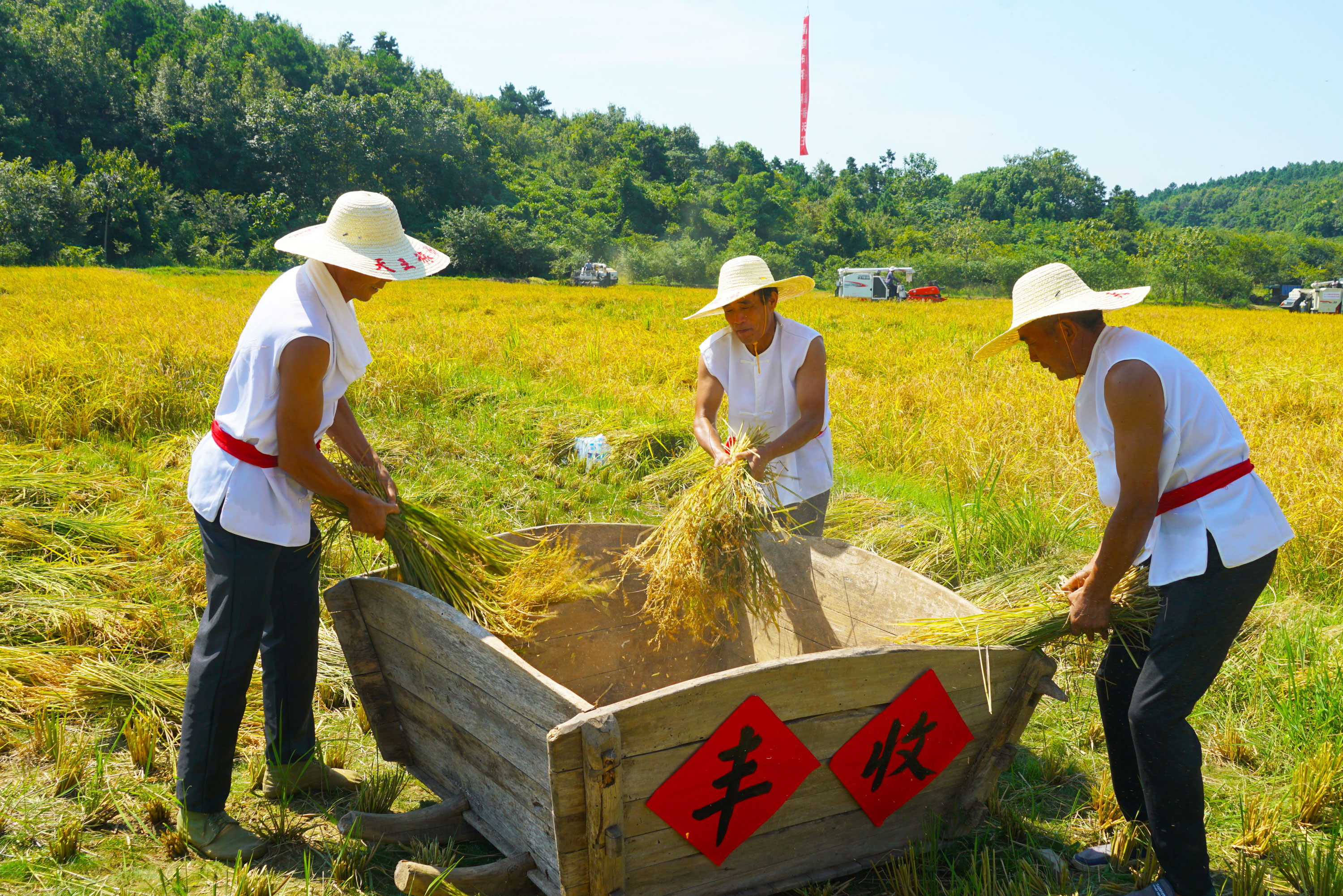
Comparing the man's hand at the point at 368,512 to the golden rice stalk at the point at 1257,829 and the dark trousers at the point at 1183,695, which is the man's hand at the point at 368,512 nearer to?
the dark trousers at the point at 1183,695

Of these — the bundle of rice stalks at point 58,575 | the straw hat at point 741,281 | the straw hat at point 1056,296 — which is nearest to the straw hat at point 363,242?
the straw hat at point 741,281

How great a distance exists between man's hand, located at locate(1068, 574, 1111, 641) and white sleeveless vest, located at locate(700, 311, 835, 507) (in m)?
1.00

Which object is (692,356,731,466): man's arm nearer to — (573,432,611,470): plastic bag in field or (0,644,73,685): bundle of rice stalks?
(0,644,73,685): bundle of rice stalks

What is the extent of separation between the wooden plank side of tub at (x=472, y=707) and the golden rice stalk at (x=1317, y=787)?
197 centimetres

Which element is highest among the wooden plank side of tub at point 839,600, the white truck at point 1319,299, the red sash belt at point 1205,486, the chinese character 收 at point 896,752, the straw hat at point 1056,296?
the white truck at point 1319,299

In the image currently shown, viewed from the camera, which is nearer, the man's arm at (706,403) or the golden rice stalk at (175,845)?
the golden rice stalk at (175,845)

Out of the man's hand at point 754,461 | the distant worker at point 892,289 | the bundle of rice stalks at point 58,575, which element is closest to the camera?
Result: the man's hand at point 754,461

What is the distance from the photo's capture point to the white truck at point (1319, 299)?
89.5ft

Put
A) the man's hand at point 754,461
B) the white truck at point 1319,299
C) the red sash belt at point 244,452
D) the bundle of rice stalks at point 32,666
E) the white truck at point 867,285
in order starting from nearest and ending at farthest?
the red sash belt at point 244,452 → the man's hand at point 754,461 → the bundle of rice stalks at point 32,666 → the white truck at point 1319,299 → the white truck at point 867,285

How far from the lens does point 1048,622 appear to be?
1.98 metres

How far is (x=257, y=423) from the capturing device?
199 centimetres

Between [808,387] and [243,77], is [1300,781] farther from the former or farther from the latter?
[243,77]

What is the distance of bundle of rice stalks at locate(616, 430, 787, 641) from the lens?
241 centimetres

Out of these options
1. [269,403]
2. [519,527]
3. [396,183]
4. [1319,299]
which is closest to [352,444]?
[269,403]
